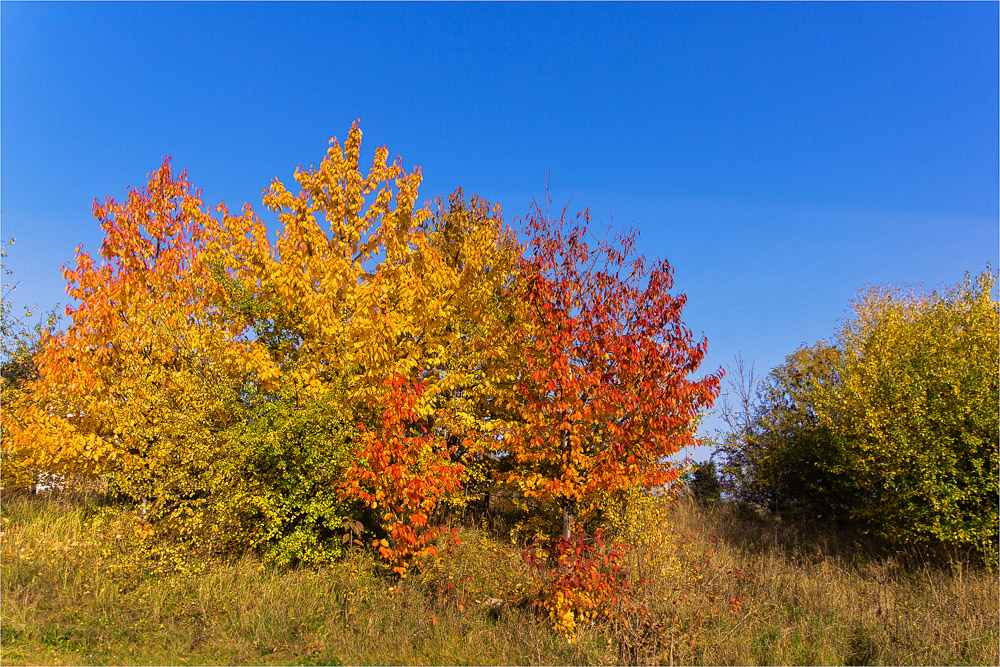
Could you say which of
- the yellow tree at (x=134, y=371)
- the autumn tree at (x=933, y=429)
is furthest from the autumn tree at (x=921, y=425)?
the yellow tree at (x=134, y=371)

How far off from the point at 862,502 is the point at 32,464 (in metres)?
19.4

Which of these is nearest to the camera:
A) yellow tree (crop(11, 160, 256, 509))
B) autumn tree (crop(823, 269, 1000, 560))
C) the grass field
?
the grass field

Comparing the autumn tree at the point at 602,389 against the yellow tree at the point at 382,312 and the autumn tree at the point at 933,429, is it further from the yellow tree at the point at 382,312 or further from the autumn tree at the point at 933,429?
the autumn tree at the point at 933,429

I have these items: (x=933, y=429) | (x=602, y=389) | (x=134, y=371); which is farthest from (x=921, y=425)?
(x=134, y=371)

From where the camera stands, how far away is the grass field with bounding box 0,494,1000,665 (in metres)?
8.12

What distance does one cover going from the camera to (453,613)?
30.1ft

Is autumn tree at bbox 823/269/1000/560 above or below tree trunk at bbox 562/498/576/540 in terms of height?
above

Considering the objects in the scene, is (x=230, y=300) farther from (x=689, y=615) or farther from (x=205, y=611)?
(x=689, y=615)

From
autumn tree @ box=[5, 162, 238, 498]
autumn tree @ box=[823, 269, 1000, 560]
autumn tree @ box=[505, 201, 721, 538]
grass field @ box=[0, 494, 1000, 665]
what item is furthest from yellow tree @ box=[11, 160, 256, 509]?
autumn tree @ box=[823, 269, 1000, 560]

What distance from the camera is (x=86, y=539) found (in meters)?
11.2

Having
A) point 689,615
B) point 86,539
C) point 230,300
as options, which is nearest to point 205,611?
point 86,539

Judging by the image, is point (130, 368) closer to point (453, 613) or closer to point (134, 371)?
point (134, 371)

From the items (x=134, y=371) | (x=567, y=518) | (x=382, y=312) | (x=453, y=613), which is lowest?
(x=453, y=613)

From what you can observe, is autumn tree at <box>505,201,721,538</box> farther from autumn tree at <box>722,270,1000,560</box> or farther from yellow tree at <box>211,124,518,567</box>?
autumn tree at <box>722,270,1000,560</box>
